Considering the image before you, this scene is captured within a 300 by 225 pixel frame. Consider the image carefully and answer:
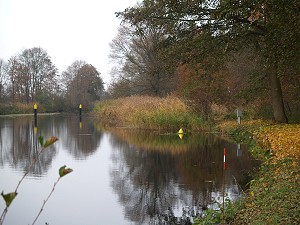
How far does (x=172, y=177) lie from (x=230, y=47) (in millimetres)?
8038

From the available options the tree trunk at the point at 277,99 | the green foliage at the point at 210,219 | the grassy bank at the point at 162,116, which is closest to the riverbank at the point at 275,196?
the green foliage at the point at 210,219

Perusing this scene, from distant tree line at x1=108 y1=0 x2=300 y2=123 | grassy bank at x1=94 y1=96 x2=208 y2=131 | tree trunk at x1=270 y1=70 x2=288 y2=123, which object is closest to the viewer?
distant tree line at x1=108 y1=0 x2=300 y2=123

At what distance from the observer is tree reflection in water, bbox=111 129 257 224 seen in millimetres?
7922

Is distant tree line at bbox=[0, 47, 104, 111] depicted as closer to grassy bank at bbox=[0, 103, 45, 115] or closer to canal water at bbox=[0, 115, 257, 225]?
grassy bank at bbox=[0, 103, 45, 115]

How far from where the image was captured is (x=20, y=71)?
62.0 metres

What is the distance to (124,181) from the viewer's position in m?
10.5

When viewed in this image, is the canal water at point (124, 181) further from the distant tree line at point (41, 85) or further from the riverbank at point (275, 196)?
the distant tree line at point (41, 85)

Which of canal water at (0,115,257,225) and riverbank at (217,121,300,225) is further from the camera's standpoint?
canal water at (0,115,257,225)

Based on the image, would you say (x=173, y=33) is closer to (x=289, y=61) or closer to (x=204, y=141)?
(x=204, y=141)

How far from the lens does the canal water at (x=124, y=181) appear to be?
25.5 feet

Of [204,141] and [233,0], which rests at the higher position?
[233,0]

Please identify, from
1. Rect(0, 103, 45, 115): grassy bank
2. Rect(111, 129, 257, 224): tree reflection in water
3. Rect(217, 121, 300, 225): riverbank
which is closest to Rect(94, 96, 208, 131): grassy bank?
Rect(111, 129, 257, 224): tree reflection in water

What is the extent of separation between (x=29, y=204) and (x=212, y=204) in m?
3.68

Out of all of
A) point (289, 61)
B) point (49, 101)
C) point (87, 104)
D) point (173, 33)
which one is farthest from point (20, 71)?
point (289, 61)
